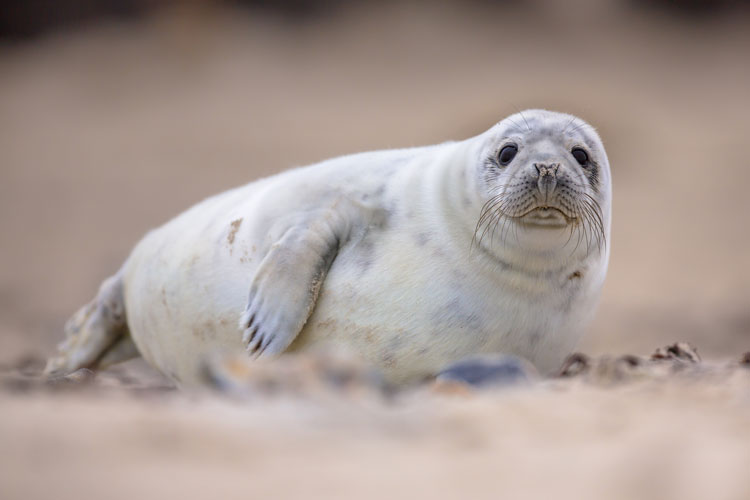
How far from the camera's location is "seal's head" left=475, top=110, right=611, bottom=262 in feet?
10.9

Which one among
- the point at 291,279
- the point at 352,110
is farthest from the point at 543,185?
the point at 352,110

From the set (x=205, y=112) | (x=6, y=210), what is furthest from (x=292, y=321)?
(x=205, y=112)

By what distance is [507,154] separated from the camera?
356 cm

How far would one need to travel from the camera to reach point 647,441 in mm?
2053

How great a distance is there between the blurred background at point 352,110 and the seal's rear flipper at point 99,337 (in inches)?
72.4

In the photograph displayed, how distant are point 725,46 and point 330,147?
6.98 m

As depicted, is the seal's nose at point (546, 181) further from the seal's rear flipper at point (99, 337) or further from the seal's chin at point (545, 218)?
the seal's rear flipper at point (99, 337)

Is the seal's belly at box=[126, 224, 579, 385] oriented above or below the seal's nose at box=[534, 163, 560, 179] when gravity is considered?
below

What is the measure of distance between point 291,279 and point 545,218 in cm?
96

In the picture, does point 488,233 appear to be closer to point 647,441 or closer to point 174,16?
point 647,441

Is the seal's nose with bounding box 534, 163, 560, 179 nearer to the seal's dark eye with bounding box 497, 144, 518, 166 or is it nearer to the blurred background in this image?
the seal's dark eye with bounding box 497, 144, 518, 166

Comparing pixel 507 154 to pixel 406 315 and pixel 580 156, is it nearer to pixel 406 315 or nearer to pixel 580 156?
pixel 580 156

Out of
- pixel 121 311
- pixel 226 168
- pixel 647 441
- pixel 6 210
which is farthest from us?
pixel 226 168

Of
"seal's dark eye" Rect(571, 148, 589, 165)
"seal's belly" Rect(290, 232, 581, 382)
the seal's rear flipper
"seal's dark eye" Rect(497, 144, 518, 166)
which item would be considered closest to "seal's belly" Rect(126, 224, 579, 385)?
"seal's belly" Rect(290, 232, 581, 382)
